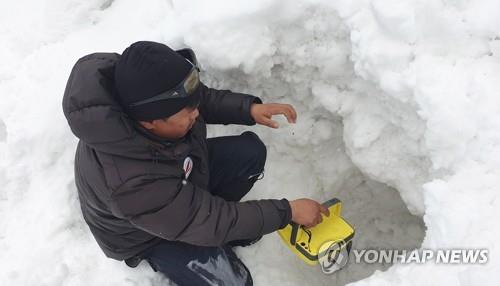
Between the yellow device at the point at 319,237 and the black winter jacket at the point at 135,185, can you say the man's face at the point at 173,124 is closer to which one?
the black winter jacket at the point at 135,185

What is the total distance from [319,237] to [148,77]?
0.94 meters

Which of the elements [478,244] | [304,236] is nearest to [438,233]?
[478,244]

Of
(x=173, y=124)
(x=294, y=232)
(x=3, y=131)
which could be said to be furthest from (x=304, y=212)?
(x=3, y=131)

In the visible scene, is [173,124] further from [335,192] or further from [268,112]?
[335,192]

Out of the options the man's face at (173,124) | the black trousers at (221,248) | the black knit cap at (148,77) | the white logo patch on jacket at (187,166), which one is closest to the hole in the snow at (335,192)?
the black trousers at (221,248)

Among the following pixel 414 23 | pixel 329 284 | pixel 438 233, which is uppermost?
pixel 414 23

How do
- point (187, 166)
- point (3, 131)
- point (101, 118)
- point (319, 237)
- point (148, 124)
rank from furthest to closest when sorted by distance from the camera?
point (3, 131) → point (319, 237) → point (187, 166) → point (148, 124) → point (101, 118)

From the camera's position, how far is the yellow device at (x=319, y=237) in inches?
75.2

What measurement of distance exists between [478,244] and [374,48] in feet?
2.51

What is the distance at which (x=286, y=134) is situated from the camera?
2293mm

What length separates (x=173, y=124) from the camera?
1.57 meters

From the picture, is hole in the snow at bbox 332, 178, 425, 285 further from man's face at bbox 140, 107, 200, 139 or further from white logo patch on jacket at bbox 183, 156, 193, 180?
man's face at bbox 140, 107, 200, 139

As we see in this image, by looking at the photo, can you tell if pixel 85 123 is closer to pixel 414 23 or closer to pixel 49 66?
pixel 49 66

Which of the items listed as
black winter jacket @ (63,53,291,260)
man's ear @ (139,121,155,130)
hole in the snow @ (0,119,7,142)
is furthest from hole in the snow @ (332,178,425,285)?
hole in the snow @ (0,119,7,142)
